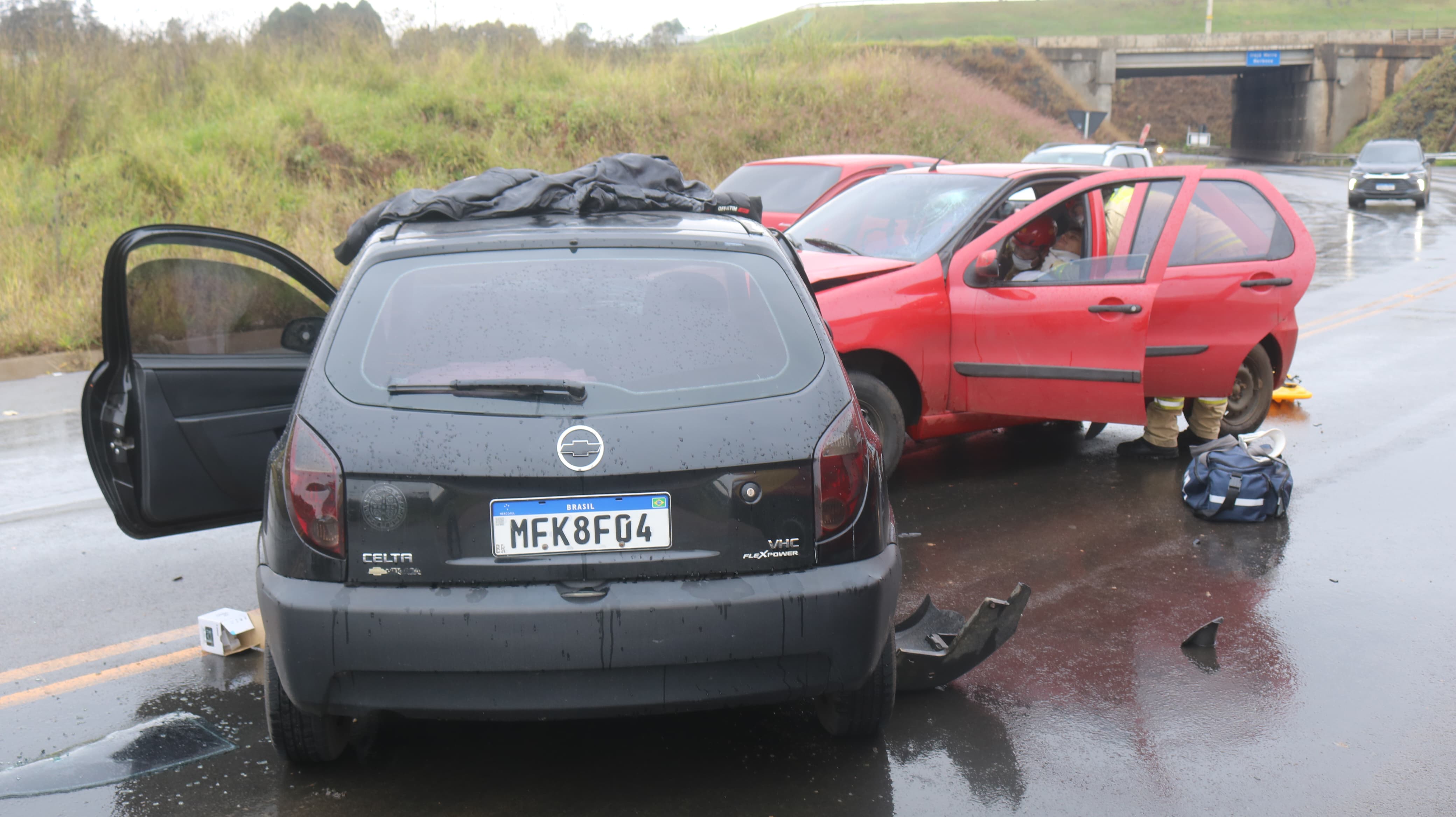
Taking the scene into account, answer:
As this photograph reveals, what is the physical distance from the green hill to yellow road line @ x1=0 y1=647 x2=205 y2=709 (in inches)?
3048

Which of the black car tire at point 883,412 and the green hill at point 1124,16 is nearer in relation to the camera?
the black car tire at point 883,412

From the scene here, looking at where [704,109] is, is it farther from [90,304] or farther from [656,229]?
[656,229]

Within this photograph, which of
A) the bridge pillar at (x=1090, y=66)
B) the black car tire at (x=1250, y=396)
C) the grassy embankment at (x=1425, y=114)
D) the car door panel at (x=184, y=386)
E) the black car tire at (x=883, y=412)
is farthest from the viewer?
the bridge pillar at (x=1090, y=66)

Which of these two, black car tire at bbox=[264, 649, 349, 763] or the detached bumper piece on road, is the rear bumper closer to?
black car tire at bbox=[264, 649, 349, 763]

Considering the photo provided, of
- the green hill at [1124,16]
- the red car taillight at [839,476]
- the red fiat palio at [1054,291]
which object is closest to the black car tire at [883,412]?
the red fiat palio at [1054,291]

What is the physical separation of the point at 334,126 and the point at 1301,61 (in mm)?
62884

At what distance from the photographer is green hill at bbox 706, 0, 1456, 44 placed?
282 ft

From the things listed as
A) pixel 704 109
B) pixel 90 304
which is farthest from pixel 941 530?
pixel 704 109

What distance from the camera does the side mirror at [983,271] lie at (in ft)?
20.9

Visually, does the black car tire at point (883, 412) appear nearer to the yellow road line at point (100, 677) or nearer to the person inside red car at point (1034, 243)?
the person inside red car at point (1034, 243)

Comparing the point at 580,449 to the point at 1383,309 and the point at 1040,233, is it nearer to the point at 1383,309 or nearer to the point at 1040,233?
the point at 1040,233

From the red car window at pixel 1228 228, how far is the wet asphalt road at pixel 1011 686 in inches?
50.6

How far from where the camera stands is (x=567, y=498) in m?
2.94

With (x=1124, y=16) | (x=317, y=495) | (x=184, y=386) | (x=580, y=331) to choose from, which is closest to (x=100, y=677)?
(x=184, y=386)
